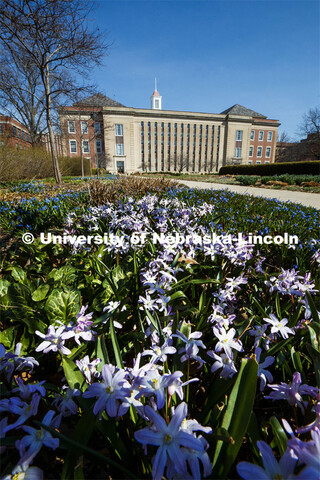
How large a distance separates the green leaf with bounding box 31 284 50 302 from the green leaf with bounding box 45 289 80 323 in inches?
4.8

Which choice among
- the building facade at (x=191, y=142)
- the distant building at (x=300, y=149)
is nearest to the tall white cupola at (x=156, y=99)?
the building facade at (x=191, y=142)

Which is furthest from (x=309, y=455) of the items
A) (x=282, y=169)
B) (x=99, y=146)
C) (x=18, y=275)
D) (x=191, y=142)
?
(x=191, y=142)

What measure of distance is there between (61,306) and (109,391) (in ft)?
2.95

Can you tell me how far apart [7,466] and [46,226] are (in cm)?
345

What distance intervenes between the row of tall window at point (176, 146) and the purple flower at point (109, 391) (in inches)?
2167

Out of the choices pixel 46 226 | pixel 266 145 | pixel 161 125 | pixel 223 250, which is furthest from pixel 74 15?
pixel 266 145

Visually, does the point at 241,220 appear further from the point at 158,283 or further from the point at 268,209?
the point at 158,283

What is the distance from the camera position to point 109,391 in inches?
27.7

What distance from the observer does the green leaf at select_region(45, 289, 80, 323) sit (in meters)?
1.45

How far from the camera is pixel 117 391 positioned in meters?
0.68

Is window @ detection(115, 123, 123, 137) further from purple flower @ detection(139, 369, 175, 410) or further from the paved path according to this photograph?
purple flower @ detection(139, 369, 175, 410)

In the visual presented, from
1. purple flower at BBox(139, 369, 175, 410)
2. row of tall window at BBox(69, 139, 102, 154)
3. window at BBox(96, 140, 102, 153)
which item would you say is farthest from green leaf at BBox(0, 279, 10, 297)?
window at BBox(96, 140, 102, 153)

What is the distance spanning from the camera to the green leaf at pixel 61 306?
145 centimetres

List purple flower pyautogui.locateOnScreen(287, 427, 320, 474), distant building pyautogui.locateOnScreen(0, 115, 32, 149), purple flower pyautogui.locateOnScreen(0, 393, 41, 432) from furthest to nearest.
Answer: distant building pyautogui.locateOnScreen(0, 115, 32, 149), purple flower pyautogui.locateOnScreen(0, 393, 41, 432), purple flower pyautogui.locateOnScreen(287, 427, 320, 474)
